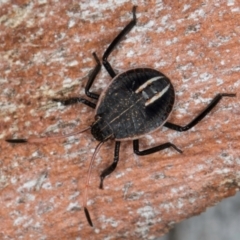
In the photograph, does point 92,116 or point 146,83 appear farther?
point 92,116

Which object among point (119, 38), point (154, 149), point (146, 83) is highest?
point (119, 38)

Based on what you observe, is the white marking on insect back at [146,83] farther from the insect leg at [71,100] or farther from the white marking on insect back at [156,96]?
the insect leg at [71,100]

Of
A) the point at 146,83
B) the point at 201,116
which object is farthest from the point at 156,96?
the point at 201,116

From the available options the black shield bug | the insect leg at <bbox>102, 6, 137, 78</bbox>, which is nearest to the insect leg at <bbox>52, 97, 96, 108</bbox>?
the black shield bug

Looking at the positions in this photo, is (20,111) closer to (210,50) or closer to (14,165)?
(14,165)

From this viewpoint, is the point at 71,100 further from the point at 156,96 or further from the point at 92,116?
the point at 156,96

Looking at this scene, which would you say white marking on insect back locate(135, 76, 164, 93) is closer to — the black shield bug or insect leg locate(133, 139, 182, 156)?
the black shield bug
